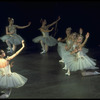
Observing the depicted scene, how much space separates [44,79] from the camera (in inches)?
341

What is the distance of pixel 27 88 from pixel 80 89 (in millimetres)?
1397

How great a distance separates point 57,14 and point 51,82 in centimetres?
772

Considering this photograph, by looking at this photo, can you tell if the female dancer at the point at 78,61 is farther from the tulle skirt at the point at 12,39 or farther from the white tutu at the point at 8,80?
the tulle skirt at the point at 12,39

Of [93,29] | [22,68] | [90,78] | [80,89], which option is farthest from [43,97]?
[93,29]

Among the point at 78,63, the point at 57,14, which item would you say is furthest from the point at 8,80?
the point at 57,14

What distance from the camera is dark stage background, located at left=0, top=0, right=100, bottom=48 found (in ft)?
49.4

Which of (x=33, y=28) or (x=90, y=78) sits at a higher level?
(x=33, y=28)

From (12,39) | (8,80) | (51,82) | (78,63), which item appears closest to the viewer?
(8,80)

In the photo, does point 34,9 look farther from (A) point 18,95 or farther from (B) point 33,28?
(A) point 18,95

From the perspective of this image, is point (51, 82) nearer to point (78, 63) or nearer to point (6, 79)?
point (78, 63)

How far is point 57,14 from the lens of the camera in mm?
15555

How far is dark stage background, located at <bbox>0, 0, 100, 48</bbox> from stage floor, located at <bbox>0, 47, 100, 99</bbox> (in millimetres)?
3940

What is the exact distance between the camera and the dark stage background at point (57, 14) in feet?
49.4

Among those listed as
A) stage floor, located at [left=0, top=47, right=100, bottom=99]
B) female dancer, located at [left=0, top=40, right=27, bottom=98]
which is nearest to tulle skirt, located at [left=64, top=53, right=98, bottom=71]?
stage floor, located at [left=0, top=47, right=100, bottom=99]
